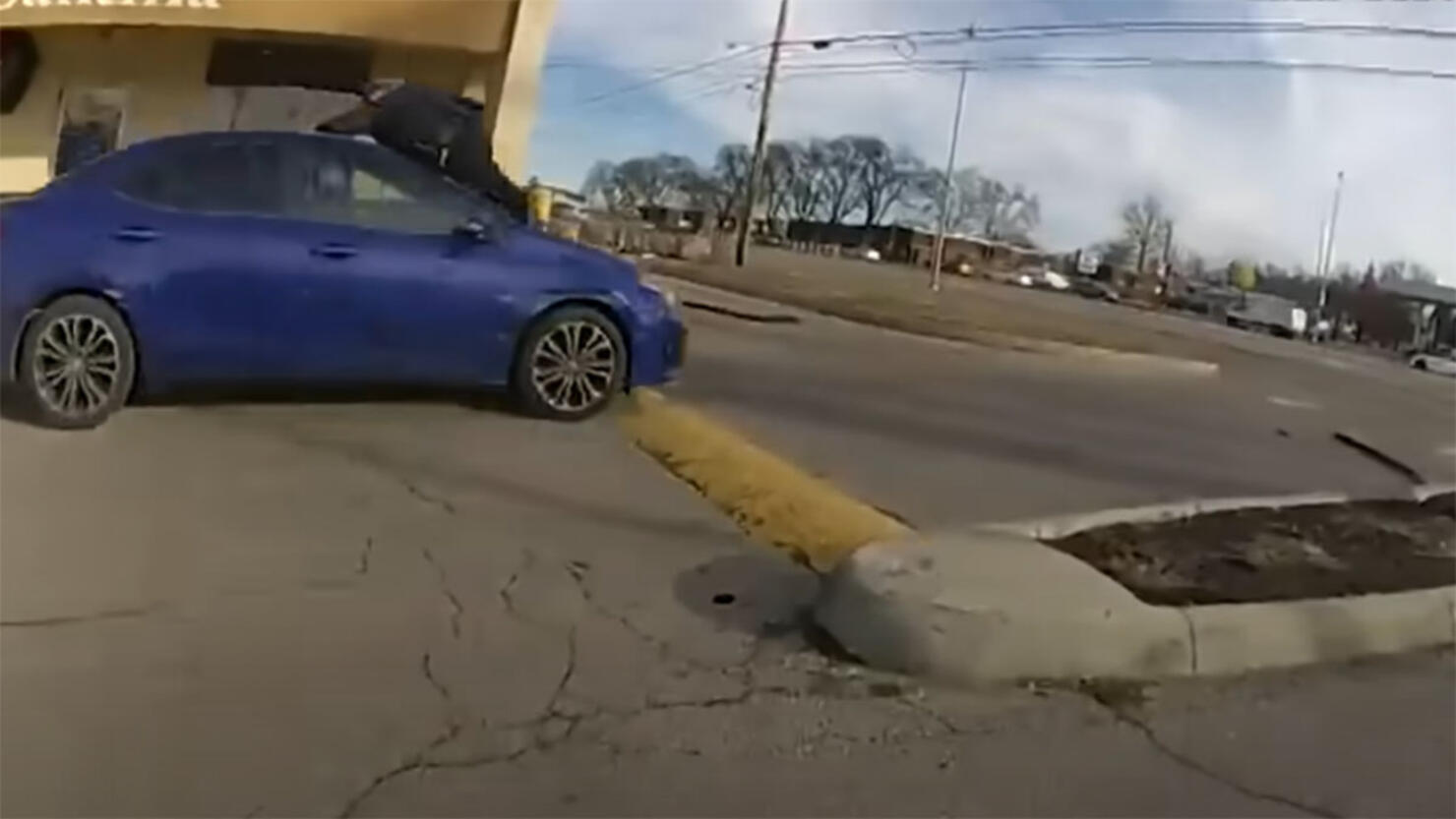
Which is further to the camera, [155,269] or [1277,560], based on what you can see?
[1277,560]

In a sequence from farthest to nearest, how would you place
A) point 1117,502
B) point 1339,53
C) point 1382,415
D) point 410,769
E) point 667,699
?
point 1117,502 → point 1382,415 → point 1339,53 → point 667,699 → point 410,769

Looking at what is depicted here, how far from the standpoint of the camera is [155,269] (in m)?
2.39

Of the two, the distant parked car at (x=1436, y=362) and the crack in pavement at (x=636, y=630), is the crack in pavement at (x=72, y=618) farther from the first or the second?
the distant parked car at (x=1436, y=362)

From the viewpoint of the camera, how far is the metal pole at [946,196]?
7.61 feet

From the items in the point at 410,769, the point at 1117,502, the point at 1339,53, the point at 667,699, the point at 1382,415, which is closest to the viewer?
the point at 410,769

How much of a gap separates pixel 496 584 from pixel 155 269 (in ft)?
2.59

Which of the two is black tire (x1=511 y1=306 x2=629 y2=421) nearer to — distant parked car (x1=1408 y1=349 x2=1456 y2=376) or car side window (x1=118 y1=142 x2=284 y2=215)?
car side window (x1=118 y1=142 x2=284 y2=215)

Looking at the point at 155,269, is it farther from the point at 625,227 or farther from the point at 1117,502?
the point at 1117,502

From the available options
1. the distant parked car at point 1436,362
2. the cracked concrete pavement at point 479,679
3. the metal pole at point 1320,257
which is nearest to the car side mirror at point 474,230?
the cracked concrete pavement at point 479,679

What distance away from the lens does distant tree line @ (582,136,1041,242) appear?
91.0 inches

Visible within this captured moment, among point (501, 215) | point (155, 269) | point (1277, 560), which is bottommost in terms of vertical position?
point (1277, 560)

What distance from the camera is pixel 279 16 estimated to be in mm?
2076

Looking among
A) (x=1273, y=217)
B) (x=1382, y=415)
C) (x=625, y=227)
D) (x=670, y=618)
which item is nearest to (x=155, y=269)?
(x=625, y=227)

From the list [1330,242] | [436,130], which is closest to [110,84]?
[436,130]
